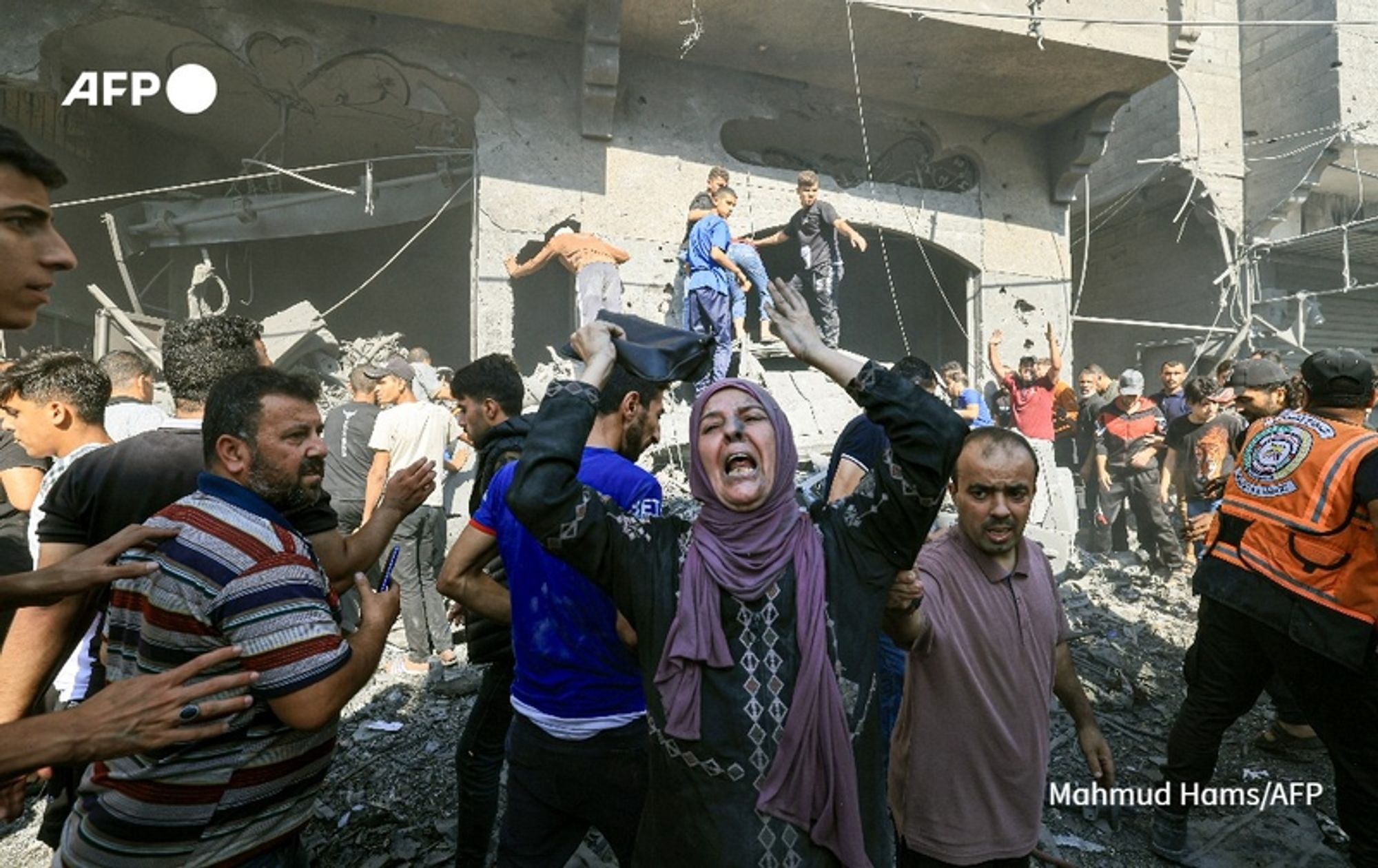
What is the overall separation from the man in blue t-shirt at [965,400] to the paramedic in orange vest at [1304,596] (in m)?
3.37

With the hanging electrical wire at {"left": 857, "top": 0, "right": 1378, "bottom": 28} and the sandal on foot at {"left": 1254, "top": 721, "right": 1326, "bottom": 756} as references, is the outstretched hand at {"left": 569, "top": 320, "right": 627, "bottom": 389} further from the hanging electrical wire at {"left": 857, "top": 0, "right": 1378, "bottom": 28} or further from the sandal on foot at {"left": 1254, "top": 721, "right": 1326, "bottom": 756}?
the hanging electrical wire at {"left": 857, "top": 0, "right": 1378, "bottom": 28}

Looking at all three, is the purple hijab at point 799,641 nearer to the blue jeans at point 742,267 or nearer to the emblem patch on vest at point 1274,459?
the emblem patch on vest at point 1274,459

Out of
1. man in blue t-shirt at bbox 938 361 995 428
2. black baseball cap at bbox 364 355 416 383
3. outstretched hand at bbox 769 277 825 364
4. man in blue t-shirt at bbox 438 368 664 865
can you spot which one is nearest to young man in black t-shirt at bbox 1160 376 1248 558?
man in blue t-shirt at bbox 938 361 995 428

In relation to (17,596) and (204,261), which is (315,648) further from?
(204,261)

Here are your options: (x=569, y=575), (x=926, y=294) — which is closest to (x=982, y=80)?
(x=926, y=294)

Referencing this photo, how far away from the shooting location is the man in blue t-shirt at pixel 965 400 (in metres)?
7.06

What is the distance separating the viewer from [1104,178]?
15445mm

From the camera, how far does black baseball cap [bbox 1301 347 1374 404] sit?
10.0ft

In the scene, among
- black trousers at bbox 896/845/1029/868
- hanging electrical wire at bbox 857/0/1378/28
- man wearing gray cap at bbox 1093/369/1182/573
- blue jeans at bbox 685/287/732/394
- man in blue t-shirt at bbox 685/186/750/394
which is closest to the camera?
black trousers at bbox 896/845/1029/868

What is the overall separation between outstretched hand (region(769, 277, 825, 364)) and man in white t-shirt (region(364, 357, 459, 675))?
13.1ft

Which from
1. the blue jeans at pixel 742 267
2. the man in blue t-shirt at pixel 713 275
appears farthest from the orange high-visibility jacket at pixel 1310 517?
the blue jeans at pixel 742 267

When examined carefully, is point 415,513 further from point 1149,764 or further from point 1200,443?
point 1200,443

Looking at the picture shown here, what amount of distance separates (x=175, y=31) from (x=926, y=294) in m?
11.9

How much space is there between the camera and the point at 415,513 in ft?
17.3
